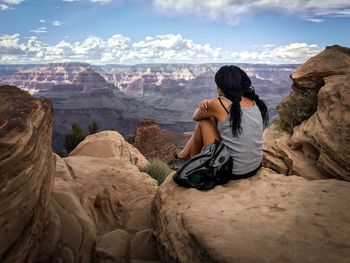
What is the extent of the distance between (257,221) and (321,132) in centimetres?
371

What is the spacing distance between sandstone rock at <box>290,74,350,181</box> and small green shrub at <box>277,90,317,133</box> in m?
1.03

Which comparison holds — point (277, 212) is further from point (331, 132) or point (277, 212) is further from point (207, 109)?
point (331, 132)

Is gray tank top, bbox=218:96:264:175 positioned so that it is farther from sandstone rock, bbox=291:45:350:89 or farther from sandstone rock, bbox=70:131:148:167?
sandstone rock, bbox=70:131:148:167

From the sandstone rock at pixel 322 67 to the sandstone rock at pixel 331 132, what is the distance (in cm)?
115

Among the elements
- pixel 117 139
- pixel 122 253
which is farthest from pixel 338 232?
pixel 117 139

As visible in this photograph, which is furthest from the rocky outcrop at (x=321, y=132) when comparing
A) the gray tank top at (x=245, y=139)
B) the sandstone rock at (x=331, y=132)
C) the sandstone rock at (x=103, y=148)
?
the sandstone rock at (x=103, y=148)

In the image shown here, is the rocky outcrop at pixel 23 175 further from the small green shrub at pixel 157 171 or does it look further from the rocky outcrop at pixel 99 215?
the small green shrub at pixel 157 171

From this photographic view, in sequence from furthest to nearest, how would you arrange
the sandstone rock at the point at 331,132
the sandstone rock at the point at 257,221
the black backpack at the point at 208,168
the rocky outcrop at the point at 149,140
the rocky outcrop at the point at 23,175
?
the rocky outcrop at the point at 149,140 → the sandstone rock at the point at 331,132 → the black backpack at the point at 208,168 → the rocky outcrop at the point at 23,175 → the sandstone rock at the point at 257,221

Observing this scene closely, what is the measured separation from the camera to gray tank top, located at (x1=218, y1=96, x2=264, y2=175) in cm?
533

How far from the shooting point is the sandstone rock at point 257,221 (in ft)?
11.5

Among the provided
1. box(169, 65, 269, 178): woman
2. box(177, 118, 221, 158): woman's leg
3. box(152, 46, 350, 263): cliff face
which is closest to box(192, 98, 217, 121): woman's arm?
box(169, 65, 269, 178): woman

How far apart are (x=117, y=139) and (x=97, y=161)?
2.72 meters

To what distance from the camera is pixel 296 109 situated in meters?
9.44

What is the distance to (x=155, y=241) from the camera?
532cm
